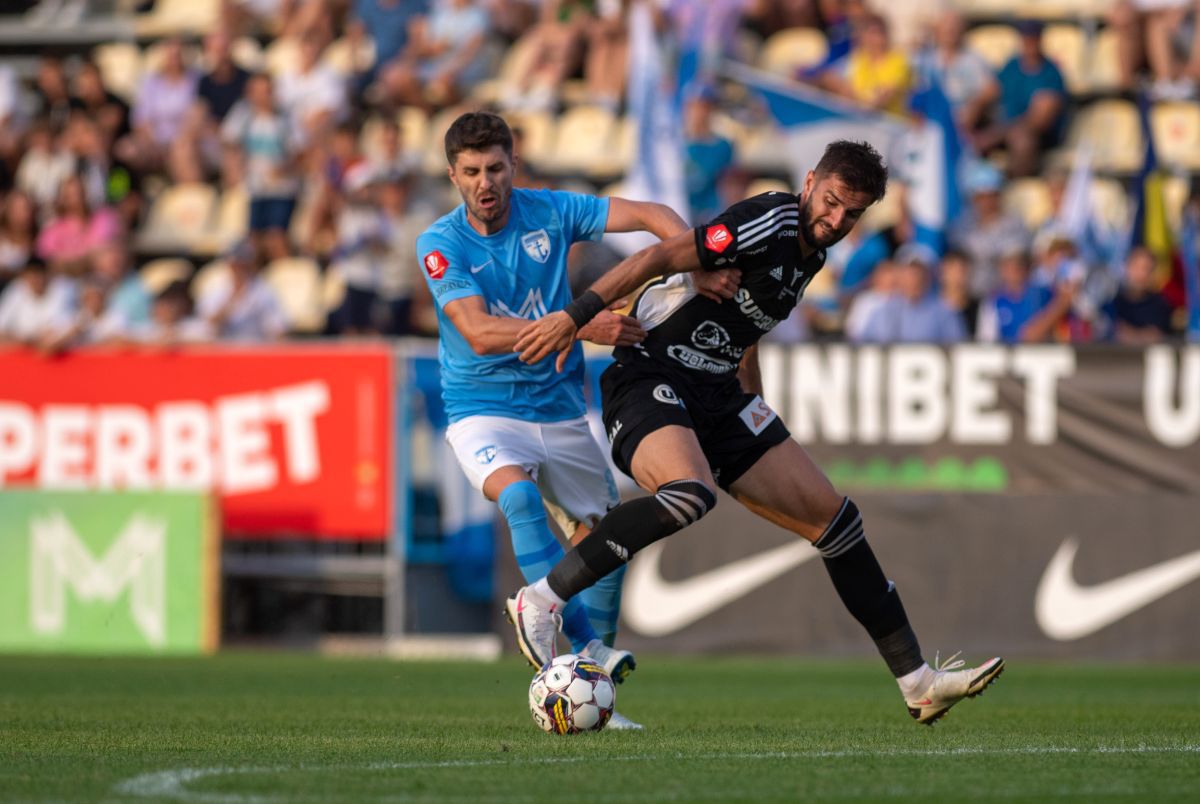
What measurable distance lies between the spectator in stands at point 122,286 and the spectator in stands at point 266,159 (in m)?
1.18

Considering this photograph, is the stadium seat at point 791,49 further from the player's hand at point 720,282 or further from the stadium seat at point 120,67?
the player's hand at point 720,282

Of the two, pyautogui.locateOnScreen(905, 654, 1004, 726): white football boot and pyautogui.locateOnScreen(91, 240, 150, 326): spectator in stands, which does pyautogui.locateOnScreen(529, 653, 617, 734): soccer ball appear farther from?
pyautogui.locateOnScreen(91, 240, 150, 326): spectator in stands

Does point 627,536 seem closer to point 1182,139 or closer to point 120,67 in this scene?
point 1182,139

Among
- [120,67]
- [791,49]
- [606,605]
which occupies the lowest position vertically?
[606,605]

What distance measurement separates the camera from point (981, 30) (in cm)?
1766

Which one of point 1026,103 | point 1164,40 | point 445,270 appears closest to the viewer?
point 445,270

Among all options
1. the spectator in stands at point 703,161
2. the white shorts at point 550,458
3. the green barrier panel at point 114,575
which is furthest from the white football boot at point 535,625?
the spectator in stands at point 703,161

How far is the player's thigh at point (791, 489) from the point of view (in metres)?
7.21

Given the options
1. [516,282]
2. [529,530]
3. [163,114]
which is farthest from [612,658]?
[163,114]

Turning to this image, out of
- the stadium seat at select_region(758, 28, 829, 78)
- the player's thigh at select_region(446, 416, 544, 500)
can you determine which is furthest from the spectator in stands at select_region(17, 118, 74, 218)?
the player's thigh at select_region(446, 416, 544, 500)

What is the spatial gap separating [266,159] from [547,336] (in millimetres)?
11570

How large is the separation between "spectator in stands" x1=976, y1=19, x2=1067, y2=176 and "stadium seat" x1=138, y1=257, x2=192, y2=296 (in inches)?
289

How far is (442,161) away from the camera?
1788 centimetres

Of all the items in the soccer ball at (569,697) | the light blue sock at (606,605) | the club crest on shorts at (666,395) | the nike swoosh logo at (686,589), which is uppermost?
the club crest on shorts at (666,395)
